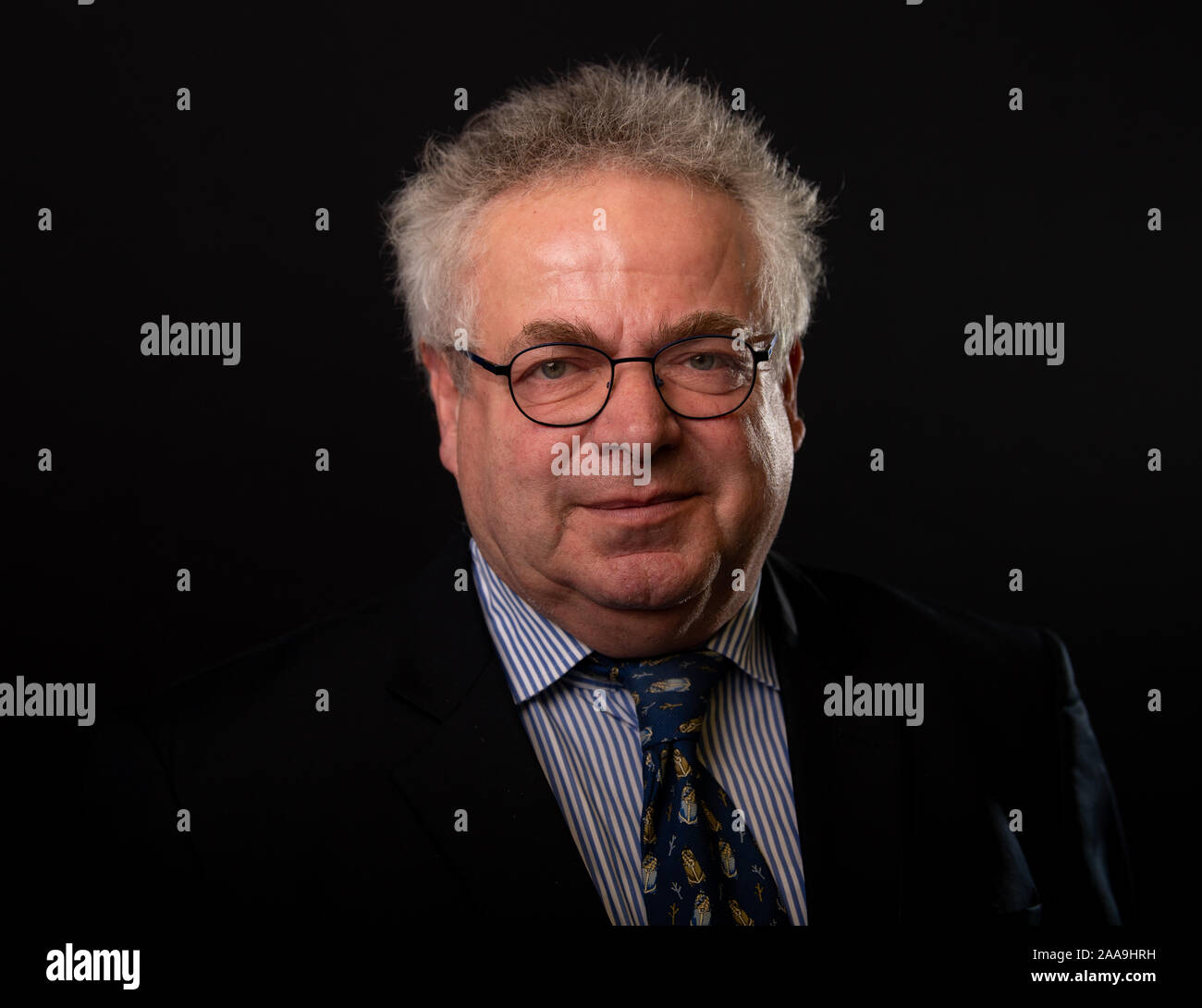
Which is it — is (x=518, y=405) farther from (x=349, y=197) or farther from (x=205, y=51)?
(x=205, y=51)

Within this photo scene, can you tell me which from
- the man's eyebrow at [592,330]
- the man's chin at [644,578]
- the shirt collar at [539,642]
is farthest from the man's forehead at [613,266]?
the shirt collar at [539,642]

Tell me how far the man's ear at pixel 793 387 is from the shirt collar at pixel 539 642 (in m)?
0.33

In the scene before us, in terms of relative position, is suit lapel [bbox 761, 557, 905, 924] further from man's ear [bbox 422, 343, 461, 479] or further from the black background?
man's ear [bbox 422, 343, 461, 479]

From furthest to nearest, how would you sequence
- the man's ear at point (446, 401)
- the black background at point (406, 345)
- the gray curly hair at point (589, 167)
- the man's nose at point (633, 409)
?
the black background at point (406, 345), the man's ear at point (446, 401), the gray curly hair at point (589, 167), the man's nose at point (633, 409)

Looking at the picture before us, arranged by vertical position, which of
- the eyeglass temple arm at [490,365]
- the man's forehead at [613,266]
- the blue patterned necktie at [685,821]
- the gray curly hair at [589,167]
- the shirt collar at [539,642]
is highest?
the gray curly hair at [589,167]

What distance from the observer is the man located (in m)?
1.99

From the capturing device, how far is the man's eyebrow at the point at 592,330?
1.96 m

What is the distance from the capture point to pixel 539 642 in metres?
2.15

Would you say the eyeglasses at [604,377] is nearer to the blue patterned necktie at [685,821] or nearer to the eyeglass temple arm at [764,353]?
the eyeglass temple arm at [764,353]

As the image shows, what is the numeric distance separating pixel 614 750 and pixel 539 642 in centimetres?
24

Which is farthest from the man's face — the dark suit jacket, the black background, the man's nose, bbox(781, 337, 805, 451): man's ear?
the black background

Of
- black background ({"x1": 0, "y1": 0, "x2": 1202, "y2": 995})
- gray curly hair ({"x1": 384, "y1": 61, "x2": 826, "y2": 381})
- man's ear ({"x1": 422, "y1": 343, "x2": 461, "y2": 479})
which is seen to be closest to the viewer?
gray curly hair ({"x1": 384, "y1": 61, "x2": 826, "y2": 381})

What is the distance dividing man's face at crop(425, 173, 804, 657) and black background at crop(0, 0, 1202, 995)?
0.61 meters
